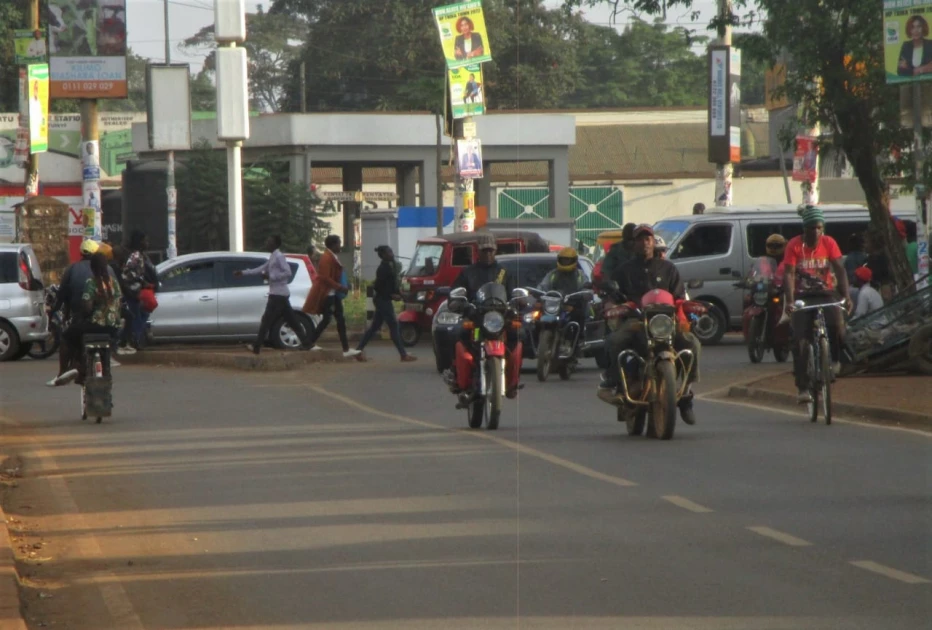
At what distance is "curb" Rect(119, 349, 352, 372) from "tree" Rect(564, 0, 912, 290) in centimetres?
617

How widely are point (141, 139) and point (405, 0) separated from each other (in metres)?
8.87

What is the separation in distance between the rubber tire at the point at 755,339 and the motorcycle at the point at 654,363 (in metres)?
7.98

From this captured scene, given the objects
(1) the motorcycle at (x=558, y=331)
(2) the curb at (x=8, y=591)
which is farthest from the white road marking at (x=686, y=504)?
(1) the motorcycle at (x=558, y=331)

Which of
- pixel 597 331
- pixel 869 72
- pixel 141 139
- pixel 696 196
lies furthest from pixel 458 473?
pixel 696 196

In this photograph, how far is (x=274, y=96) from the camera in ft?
218

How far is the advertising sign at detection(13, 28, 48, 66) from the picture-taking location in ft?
110

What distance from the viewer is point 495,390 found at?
13.3m

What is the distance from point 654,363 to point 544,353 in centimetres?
693

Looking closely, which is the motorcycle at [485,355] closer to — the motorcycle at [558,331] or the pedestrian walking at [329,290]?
the motorcycle at [558,331]

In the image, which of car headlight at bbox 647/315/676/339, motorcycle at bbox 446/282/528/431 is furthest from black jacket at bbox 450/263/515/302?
car headlight at bbox 647/315/676/339

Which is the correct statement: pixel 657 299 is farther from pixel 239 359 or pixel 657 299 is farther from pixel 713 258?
pixel 713 258

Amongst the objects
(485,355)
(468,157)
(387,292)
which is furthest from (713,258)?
(485,355)

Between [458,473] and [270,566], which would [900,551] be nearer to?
[270,566]

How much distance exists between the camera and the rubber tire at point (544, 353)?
19.1 m
